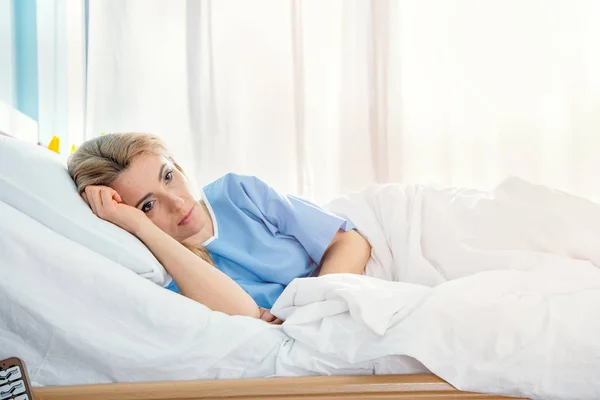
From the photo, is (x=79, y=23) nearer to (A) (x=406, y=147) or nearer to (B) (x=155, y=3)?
(B) (x=155, y=3)

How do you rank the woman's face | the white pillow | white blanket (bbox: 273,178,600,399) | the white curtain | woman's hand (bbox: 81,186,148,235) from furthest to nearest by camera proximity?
the white curtain, the woman's face, woman's hand (bbox: 81,186,148,235), the white pillow, white blanket (bbox: 273,178,600,399)

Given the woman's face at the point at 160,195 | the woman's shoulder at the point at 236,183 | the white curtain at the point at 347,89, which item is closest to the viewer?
the woman's face at the point at 160,195

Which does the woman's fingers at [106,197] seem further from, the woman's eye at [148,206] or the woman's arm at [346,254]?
the woman's arm at [346,254]

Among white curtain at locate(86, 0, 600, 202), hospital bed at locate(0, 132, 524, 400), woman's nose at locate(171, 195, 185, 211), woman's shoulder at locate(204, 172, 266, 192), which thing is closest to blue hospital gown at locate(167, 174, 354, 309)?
woman's shoulder at locate(204, 172, 266, 192)

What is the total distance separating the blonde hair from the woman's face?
0.02m

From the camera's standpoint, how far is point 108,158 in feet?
4.22

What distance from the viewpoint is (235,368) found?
880 millimetres

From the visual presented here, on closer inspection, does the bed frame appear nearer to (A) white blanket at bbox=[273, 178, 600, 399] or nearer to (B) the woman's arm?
(A) white blanket at bbox=[273, 178, 600, 399]

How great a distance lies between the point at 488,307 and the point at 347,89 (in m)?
1.49

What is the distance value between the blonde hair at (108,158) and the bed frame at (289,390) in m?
0.46

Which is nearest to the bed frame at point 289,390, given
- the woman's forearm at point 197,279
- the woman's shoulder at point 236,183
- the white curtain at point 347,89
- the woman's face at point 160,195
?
the woman's forearm at point 197,279

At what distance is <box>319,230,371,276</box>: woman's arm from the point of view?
1.29 meters

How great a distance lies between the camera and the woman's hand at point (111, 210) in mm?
1149

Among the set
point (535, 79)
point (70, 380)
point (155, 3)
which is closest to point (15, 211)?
point (70, 380)
